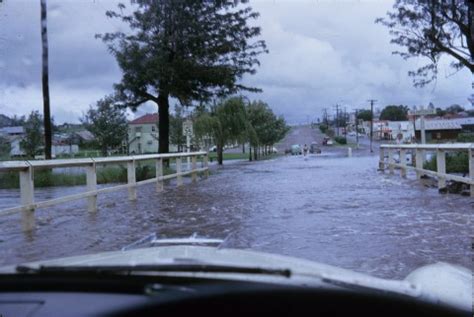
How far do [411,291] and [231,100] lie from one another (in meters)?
38.0

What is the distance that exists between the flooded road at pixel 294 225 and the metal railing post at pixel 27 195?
8.7 inches

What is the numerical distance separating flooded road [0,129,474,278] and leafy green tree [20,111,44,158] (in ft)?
51.2

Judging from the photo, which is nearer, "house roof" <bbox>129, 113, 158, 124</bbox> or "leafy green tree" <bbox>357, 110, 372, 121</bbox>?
"house roof" <bbox>129, 113, 158, 124</bbox>

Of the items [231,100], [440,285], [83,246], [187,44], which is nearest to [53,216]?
[83,246]

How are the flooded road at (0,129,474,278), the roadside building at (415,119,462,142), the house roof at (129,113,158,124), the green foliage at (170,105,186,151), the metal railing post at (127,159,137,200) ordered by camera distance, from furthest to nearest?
the roadside building at (415,119,462,142), the house roof at (129,113,158,124), the green foliage at (170,105,186,151), the metal railing post at (127,159,137,200), the flooded road at (0,129,474,278)

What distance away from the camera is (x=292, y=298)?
1.65 meters

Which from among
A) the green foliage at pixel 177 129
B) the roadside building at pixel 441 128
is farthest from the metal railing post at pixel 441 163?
the roadside building at pixel 441 128

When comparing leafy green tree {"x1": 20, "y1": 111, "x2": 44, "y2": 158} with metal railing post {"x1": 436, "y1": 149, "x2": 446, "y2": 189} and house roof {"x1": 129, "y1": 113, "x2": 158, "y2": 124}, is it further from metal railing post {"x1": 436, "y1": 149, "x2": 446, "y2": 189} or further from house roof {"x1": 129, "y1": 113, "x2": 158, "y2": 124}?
house roof {"x1": 129, "y1": 113, "x2": 158, "y2": 124}

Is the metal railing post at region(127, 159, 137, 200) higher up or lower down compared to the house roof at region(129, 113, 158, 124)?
lower down

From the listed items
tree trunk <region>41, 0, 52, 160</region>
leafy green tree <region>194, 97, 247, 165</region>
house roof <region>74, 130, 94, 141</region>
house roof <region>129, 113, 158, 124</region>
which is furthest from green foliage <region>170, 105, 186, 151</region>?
tree trunk <region>41, 0, 52, 160</region>

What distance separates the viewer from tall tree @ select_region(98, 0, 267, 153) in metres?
23.0

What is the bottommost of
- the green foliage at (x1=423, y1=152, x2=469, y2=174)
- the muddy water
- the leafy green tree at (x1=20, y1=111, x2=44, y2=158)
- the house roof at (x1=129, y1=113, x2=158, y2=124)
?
the muddy water

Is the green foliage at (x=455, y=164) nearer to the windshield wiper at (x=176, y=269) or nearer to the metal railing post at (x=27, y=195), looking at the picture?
the metal railing post at (x=27, y=195)

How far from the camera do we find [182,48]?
2361 cm
